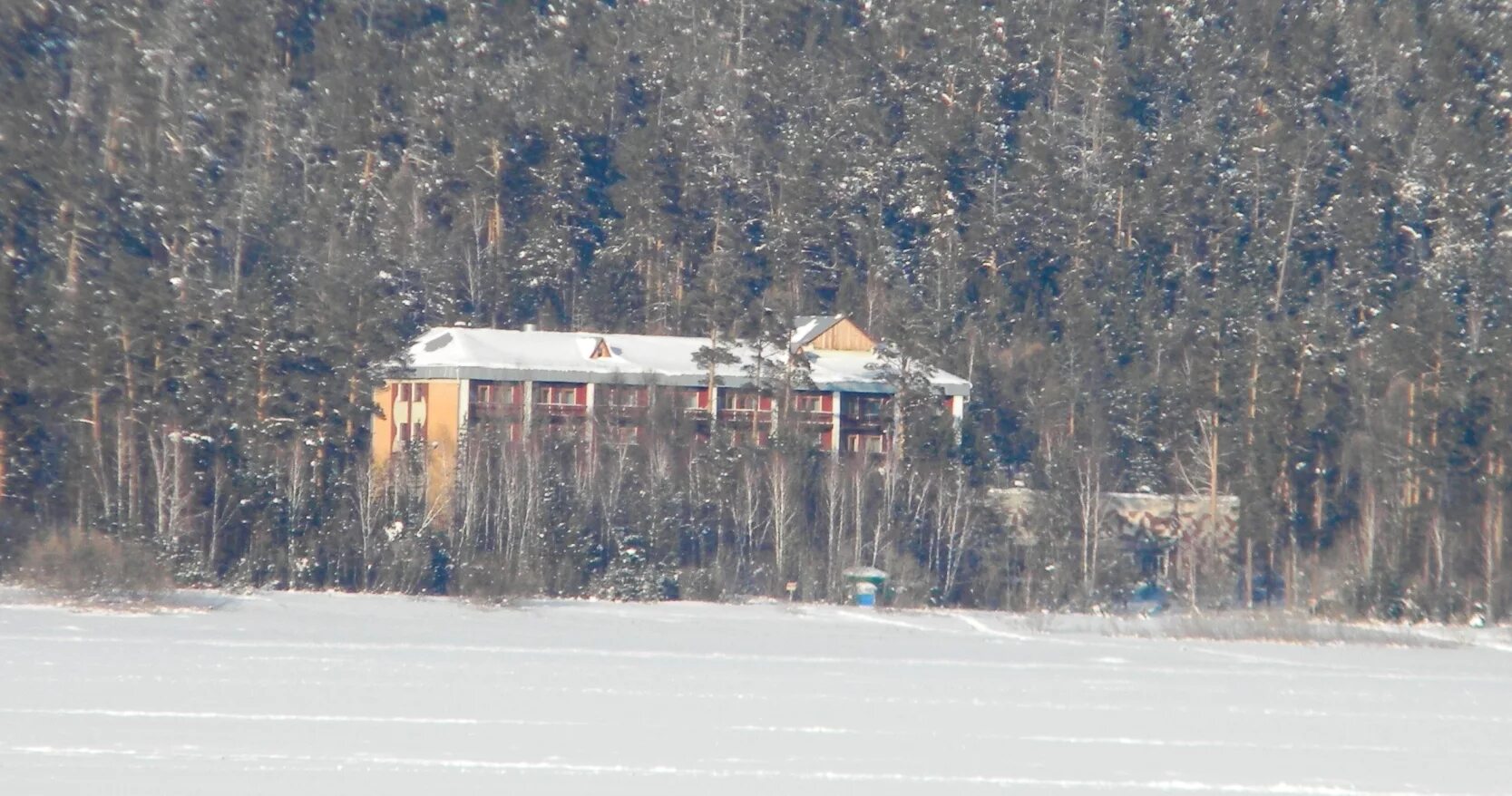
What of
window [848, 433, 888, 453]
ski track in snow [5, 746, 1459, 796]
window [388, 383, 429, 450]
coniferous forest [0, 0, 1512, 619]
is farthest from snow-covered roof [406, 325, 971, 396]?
ski track in snow [5, 746, 1459, 796]

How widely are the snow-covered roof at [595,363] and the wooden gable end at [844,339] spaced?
1.94 m

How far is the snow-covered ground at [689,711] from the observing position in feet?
43.0

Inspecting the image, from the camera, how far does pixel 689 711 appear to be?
1638 centimetres

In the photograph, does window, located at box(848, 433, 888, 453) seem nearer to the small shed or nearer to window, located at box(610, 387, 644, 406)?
window, located at box(610, 387, 644, 406)

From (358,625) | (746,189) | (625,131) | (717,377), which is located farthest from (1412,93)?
(358,625)

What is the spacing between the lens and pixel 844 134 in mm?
60094

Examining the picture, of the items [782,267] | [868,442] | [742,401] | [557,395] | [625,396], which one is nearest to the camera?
[625,396]

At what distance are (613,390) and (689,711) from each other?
25080mm

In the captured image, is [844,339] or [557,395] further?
[844,339]

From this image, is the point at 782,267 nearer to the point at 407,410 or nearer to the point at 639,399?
the point at 639,399

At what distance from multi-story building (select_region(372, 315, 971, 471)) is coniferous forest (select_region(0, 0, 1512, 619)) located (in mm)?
1385

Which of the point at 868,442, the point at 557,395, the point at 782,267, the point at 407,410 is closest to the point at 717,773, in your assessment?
the point at 557,395

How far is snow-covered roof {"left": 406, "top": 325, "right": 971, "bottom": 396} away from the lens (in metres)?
40.8

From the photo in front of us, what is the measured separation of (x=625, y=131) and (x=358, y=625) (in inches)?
1487
